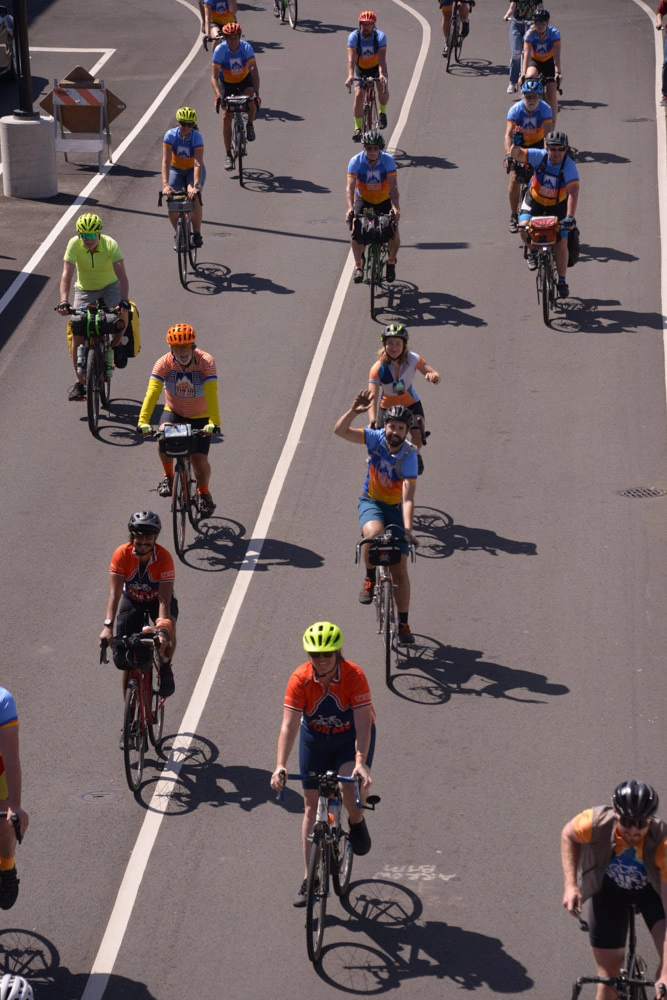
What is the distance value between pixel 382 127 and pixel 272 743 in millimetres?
18089

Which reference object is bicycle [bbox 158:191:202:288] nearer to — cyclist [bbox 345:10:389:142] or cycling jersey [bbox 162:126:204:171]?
cycling jersey [bbox 162:126:204:171]

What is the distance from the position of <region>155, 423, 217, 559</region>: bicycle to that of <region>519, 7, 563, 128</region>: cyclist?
14.2 m

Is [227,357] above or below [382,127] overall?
below

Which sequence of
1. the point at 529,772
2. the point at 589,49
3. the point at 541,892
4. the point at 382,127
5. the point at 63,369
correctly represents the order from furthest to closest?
1. the point at 589,49
2. the point at 382,127
3. the point at 63,369
4. the point at 529,772
5. the point at 541,892

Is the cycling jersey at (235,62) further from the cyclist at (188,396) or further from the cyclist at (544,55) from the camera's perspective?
the cyclist at (188,396)

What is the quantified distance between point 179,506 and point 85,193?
12.0m

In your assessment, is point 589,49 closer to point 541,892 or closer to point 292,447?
point 292,447

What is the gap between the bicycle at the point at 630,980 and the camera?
806cm

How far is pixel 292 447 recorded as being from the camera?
57.4 ft

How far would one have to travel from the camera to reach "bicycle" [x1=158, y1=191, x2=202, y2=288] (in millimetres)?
21484

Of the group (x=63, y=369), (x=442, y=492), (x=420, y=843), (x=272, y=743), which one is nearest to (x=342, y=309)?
(x=63, y=369)

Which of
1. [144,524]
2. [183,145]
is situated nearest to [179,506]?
[144,524]

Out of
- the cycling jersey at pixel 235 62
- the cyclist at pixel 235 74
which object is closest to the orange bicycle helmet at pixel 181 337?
the cyclist at pixel 235 74

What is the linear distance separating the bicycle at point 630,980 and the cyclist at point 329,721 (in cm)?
180
